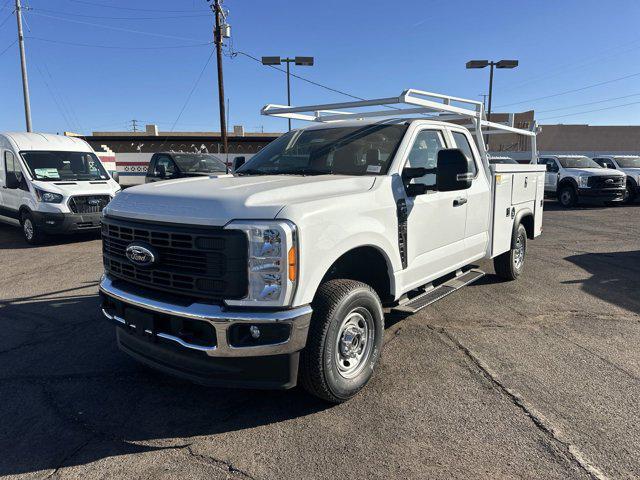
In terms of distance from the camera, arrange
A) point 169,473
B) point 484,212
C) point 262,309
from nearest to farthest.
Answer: point 169,473 < point 262,309 < point 484,212

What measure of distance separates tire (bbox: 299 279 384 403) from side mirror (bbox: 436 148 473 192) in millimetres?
1117

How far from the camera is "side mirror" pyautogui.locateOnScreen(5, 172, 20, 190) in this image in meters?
10.2

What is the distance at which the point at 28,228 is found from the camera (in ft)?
33.0

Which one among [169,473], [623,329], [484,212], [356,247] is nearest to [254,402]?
[169,473]

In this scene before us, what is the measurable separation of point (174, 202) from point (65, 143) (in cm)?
969

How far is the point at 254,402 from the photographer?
3441 mm

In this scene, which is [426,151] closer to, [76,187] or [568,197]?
[76,187]

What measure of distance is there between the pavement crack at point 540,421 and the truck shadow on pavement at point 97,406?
1397 mm

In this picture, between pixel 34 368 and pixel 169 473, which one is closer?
pixel 169 473

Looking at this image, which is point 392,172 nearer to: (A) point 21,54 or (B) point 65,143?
(B) point 65,143

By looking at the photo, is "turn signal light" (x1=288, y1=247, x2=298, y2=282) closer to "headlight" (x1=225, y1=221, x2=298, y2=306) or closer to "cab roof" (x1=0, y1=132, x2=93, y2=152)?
"headlight" (x1=225, y1=221, x2=298, y2=306)

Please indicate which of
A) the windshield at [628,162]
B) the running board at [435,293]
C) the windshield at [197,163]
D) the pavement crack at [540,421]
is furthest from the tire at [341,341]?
the windshield at [628,162]

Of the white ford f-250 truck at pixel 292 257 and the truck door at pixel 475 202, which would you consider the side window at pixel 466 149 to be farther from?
the white ford f-250 truck at pixel 292 257

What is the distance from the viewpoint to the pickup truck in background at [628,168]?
18859mm
